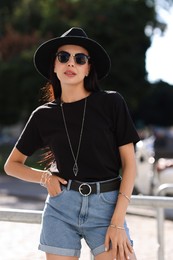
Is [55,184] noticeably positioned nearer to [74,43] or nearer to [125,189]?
[125,189]

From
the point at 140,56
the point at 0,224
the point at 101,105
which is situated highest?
the point at 101,105

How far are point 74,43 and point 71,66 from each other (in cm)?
11

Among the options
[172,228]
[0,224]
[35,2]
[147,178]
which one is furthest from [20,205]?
[35,2]

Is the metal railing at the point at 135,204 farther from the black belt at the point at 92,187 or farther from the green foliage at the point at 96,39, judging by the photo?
the green foliage at the point at 96,39

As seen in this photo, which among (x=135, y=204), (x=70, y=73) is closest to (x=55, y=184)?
(x=70, y=73)

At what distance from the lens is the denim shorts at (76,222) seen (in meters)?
2.62

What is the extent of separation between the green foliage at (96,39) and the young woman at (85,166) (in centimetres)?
2638

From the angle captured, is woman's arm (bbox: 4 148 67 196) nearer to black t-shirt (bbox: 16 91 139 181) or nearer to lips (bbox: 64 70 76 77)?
black t-shirt (bbox: 16 91 139 181)

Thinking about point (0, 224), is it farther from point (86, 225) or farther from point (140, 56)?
point (140, 56)

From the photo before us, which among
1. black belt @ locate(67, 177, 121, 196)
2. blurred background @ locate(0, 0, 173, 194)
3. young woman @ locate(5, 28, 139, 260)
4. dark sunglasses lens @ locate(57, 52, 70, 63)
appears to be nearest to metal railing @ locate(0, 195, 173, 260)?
young woman @ locate(5, 28, 139, 260)

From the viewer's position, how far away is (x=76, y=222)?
2633 mm

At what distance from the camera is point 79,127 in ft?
8.78

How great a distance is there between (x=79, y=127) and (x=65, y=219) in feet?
1.39

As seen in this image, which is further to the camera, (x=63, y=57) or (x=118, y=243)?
(x=63, y=57)
